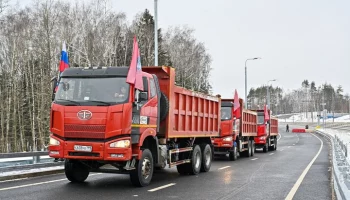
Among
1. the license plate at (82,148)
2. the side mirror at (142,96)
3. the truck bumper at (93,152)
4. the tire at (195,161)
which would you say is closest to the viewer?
the truck bumper at (93,152)

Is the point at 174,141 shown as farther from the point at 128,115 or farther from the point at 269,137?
the point at 269,137

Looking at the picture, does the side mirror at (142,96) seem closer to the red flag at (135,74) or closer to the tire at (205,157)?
the red flag at (135,74)

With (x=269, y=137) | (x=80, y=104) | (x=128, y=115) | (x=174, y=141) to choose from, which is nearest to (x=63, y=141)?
(x=80, y=104)

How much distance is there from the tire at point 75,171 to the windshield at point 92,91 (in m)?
1.76

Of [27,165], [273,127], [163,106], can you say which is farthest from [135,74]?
[273,127]

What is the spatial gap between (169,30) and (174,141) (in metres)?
45.3

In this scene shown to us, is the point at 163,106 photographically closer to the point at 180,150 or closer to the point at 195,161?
the point at 180,150

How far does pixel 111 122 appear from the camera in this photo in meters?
9.67

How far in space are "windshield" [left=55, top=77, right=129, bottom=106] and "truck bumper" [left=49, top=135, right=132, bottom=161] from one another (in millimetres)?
924

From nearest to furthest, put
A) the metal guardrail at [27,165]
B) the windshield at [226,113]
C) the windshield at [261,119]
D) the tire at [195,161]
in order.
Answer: the metal guardrail at [27,165] < the tire at [195,161] < the windshield at [226,113] < the windshield at [261,119]

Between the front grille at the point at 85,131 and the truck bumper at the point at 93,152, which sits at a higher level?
the front grille at the point at 85,131

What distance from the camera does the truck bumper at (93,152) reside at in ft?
31.6

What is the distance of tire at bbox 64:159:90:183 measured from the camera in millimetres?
11055

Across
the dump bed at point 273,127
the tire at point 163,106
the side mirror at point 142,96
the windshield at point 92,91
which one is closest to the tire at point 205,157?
the tire at point 163,106
